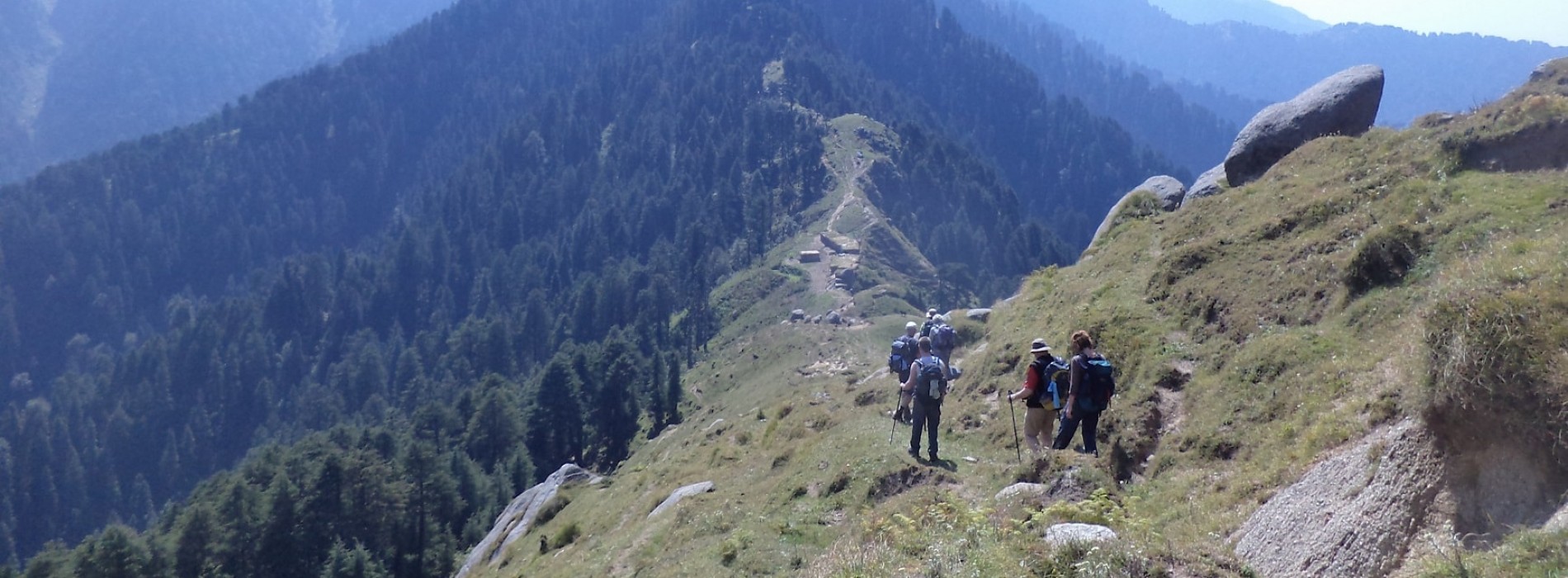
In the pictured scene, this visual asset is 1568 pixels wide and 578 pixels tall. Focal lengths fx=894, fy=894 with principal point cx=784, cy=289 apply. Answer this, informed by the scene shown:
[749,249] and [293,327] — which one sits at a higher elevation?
[749,249]

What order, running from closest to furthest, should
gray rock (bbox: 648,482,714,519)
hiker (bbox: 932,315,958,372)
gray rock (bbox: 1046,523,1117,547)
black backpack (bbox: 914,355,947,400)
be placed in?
gray rock (bbox: 1046,523,1117,547)
black backpack (bbox: 914,355,947,400)
hiker (bbox: 932,315,958,372)
gray rock (bbox: 648,482,714,519)

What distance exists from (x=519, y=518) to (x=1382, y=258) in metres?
35.1

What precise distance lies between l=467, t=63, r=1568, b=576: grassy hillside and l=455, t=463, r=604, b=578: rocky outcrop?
563cm

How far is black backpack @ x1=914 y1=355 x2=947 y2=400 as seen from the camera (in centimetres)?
1773

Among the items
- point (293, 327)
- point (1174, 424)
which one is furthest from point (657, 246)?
point (1174, 424)

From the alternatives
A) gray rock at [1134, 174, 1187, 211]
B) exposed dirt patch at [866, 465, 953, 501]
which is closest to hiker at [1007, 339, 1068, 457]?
exposed dirt patch at [866, 465, 953, 501]

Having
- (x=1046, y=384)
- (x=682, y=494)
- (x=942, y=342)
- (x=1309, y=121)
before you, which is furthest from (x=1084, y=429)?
(x=1309, y=121)

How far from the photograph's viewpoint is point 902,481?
57.4ft

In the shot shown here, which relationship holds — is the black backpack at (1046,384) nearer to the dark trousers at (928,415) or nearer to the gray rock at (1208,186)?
the dark trousers at (928,415)

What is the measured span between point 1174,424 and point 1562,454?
852cm

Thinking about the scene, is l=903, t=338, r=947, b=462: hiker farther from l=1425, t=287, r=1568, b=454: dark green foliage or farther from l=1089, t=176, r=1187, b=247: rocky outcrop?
l=1089, t=176, r=1187, b=247: rocky outcrop

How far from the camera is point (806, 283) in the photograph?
128 meters

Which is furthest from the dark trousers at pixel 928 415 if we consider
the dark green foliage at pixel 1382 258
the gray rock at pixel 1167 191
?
the gray rock at pixel 1167 191

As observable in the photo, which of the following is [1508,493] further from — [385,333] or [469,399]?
[385,333]
